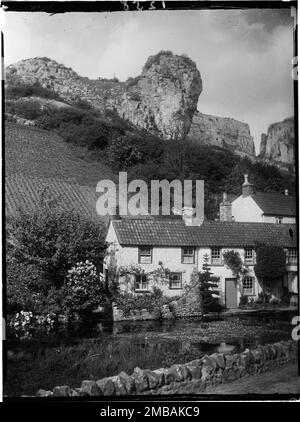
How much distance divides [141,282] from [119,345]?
1086 mm

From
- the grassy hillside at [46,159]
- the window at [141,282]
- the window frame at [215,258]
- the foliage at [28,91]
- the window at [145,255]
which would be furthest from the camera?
the window frame at [215,258]

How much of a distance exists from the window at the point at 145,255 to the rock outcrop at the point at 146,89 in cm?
190

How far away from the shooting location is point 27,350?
7281 millimetres

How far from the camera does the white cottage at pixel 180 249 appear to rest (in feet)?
26.7

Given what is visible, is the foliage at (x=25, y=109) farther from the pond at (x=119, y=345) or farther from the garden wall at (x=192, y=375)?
the garden wall at (x=192, y=375)

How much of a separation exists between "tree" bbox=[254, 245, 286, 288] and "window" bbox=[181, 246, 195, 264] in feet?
3.44

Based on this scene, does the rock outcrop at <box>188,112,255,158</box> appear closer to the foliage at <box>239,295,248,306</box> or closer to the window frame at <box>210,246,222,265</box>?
the window frame at <box>210,246,222,265</box>

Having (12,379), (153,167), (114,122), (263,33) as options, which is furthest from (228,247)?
(12,379)

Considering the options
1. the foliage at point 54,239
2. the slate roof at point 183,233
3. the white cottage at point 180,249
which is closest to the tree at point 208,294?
the white cottage at point 180,249

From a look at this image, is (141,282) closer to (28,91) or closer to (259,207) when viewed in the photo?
(259,207)

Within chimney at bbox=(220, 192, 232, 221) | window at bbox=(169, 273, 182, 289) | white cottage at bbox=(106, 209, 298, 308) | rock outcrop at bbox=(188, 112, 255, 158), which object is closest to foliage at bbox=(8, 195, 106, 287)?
white cottage at bbox=(106, 209, 298, 308)

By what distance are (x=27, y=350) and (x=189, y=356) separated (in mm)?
2337

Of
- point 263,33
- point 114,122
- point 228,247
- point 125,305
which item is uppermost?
point 263,33
